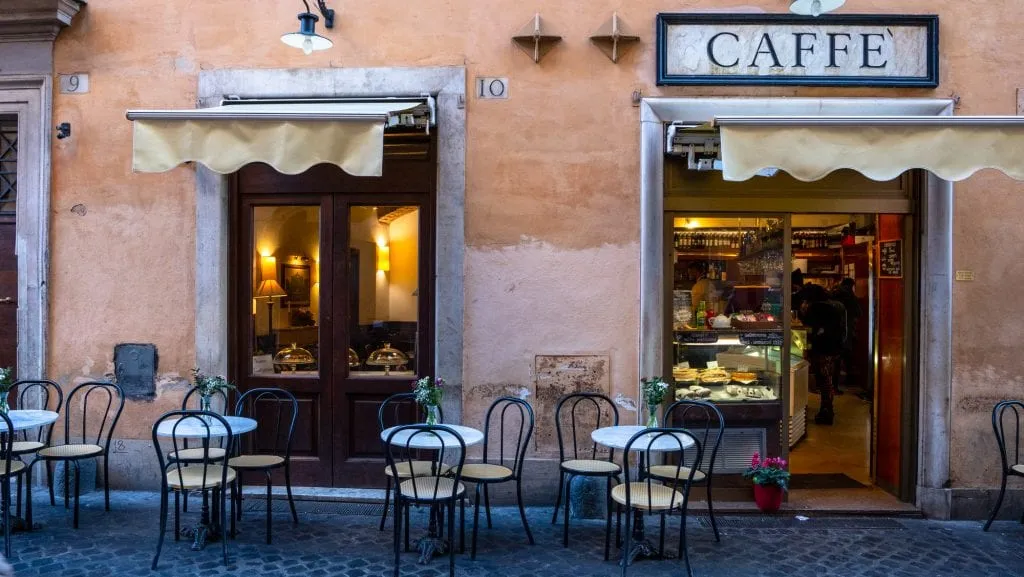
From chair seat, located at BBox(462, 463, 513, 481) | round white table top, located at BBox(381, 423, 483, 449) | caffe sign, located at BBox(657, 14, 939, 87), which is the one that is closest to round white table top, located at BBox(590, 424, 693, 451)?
chair seat, located at BBox(462, 463, 513, 481)

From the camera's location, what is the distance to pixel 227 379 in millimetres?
6145

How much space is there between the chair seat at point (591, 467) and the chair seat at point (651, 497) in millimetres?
389

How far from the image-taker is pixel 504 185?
588 cm

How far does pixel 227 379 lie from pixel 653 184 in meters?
3.72

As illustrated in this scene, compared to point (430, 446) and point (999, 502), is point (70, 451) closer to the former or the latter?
point (430, 446)

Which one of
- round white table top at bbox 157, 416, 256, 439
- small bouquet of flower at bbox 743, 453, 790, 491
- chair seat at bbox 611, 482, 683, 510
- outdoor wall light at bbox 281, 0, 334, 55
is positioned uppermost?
outdoor wall light at bbox 281, 0, 334, 55

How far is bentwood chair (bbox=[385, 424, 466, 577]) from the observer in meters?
4.42

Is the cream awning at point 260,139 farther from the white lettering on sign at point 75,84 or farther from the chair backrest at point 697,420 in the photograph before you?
the chair backrest at point 697,420

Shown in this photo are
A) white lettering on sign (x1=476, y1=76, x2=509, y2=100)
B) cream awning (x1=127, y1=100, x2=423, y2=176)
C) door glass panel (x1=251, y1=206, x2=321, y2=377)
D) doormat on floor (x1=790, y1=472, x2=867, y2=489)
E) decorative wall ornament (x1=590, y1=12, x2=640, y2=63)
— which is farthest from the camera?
doormat on floor (x1=790, y1=472, x2=867, y2=489)

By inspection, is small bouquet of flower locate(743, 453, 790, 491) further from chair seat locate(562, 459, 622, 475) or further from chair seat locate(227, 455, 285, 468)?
chair seat locate(227, 455, 285, 468)

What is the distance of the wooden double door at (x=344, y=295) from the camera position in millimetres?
6105

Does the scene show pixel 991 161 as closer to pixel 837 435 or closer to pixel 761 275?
pixel 761 275

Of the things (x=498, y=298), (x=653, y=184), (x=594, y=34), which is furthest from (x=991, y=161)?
(x=498, y=298)

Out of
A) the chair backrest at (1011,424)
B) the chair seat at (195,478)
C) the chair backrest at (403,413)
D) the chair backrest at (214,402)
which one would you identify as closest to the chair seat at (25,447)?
the chair backrest at (214,402)
